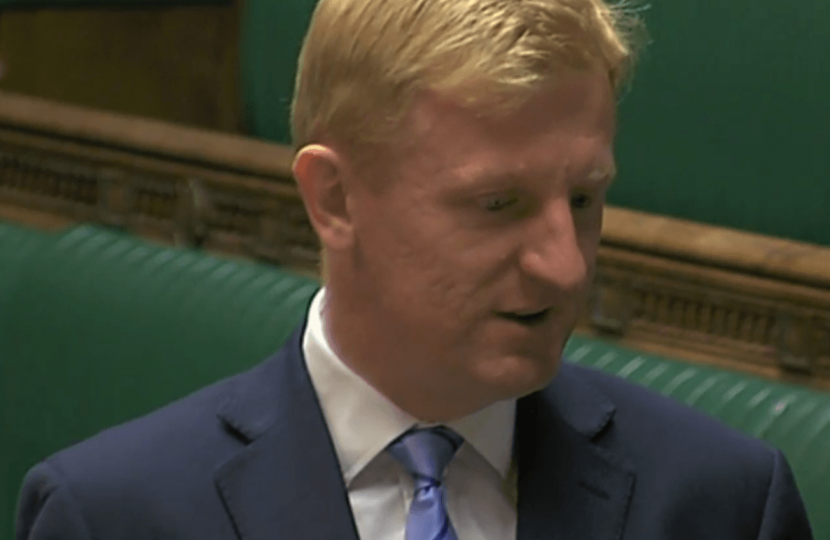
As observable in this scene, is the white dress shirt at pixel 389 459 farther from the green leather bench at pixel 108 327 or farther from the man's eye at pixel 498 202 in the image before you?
the green leather bench at pixel 108 327

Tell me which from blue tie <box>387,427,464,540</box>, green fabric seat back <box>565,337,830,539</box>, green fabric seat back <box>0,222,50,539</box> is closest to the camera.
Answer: blue tie <box>387,427,464,540</box>

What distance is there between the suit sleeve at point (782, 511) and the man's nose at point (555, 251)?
0.25 m

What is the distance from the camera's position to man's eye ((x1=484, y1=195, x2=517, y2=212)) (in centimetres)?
81

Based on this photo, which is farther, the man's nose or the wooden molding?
the wooden molding

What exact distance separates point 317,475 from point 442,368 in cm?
12

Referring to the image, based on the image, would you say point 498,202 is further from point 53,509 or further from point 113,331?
point 113,331

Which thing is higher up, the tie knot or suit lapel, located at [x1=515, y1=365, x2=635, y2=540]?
the tie knot

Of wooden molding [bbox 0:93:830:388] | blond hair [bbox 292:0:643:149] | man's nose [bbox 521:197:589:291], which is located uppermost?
blond hair [bbox 292:0:643:149]

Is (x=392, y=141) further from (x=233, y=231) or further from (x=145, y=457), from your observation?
(x=233, y=231)

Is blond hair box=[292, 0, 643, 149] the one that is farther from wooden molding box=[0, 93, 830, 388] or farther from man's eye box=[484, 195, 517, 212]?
wooden molding box=[0, 93, 830, 388]

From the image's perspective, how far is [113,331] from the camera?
1661mm

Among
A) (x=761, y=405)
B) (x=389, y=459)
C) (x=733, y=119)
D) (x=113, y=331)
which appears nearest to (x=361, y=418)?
(x=389, y=459)

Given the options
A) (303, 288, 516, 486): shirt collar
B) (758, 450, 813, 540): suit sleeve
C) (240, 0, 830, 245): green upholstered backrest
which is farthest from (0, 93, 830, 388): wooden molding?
(303, 288, 516, 486): shirt collar

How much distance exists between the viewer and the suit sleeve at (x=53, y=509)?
905mm
